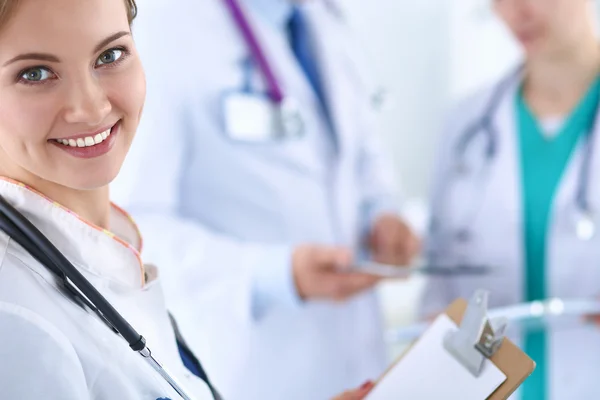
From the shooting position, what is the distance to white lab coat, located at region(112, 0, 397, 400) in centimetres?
115

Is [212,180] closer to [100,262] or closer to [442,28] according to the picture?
[100,262]

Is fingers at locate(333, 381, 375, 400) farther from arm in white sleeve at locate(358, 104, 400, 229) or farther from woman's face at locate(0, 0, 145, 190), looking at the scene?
arm in white sleeve at locate(358, 104, 400, 229)

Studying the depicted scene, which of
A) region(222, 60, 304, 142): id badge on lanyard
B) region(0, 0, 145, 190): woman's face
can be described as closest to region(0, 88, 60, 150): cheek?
region(0, 0, 145, 190): woman's face

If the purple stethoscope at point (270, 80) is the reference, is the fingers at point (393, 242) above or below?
below

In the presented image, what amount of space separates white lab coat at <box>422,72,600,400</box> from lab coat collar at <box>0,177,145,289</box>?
67cm

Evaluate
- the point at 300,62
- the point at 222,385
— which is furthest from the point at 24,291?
the point at 300,62

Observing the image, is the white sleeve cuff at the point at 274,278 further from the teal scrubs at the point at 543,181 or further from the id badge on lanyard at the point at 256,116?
the teal scrubs at the point at 543,181

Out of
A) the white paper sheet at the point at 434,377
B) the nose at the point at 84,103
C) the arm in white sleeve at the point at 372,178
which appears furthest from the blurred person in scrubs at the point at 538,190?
the nose at the point at 84,103

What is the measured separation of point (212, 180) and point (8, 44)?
0.75 m

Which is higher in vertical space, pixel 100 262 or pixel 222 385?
pixel 100 262

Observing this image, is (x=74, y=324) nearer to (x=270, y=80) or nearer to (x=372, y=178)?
(x=270, y=80)

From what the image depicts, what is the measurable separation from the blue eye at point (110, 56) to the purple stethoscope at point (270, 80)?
0.71 metres

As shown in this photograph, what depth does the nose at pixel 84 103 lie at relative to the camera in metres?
0.54

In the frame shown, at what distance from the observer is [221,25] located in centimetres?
127
